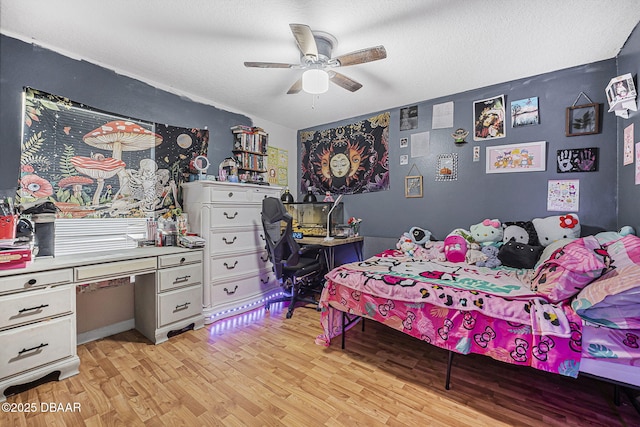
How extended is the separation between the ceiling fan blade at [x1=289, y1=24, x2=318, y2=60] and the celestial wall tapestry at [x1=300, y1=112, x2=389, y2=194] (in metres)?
1.91

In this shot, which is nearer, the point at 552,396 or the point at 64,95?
the point at 552,396

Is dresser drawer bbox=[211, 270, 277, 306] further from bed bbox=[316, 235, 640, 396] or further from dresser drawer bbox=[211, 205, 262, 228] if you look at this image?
bed bbox=[316, 235, 640, 396]

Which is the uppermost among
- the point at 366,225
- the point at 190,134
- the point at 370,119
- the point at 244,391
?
the point at 370,119

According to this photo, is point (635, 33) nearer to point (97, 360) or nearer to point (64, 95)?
point (64, 95)

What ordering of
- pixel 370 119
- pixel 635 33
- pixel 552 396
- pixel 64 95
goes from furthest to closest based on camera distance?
pixel 370 119 → pixel 64 95 → pixel 635 33 → pixel 552 396

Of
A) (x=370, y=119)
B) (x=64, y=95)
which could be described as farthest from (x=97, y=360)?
(x=370, y=119)

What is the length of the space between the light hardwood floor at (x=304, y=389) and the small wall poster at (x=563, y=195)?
1.47 m

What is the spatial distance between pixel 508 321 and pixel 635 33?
230 cm

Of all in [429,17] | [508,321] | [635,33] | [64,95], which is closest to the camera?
[508,321]

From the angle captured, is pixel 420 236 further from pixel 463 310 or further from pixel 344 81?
pixel 344 81

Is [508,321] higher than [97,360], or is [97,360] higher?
[508,321]

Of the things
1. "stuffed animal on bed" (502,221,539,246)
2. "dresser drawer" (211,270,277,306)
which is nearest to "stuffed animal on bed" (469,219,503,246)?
"stuffed animal on bed" (502,221,539,246)

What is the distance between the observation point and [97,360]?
2.01 meters

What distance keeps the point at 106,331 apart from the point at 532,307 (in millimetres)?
3301
